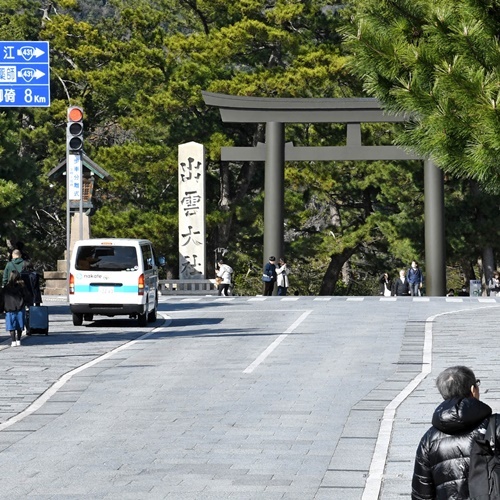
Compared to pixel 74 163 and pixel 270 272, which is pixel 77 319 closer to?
pixel 74 163

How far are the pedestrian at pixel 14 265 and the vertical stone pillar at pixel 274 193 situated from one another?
19.6m

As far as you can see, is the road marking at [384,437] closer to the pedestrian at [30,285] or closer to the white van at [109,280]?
the pedestrian at [30,285]

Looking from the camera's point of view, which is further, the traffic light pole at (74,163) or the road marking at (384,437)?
the traffic light pole at (74,163)

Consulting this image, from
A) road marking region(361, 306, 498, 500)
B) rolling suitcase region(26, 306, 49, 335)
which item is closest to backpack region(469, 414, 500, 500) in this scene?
road marking region(361, 306, 498, 500)

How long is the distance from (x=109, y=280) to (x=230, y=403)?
11.8 meters

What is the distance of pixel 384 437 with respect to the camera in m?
13.1

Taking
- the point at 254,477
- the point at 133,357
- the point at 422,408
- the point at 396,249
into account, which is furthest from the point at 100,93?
the point at 254,477

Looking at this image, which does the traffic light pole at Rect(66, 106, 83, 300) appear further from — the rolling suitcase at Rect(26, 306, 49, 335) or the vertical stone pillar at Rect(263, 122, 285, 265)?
the vertical stone pillar at Rect(263, 122, 285, 265)

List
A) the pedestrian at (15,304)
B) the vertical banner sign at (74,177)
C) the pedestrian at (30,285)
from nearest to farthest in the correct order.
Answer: the pedestrian at (15,304) → the pedestrian at (30,285) → the vertical banner sign at (74,177)

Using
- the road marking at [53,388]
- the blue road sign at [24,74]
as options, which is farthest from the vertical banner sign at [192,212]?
the road marking at [53,388]

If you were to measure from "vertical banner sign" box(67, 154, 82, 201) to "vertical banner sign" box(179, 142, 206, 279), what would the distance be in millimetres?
6206

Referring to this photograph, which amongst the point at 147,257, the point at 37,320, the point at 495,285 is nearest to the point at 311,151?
the point at 495,285

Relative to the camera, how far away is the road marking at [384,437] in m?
10.4

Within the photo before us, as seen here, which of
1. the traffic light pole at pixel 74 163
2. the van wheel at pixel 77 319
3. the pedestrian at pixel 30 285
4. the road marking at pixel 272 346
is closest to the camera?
the road marking at pixel 272 346
